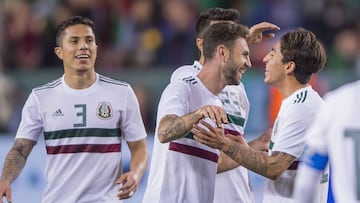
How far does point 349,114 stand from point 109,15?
→ 9351 millimetres

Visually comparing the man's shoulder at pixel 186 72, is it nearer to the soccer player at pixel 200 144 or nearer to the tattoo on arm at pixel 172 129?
the soccer player at pixel 200 144

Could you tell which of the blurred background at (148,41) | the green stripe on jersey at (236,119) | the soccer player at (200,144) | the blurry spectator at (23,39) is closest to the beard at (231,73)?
the soccer player at (200,144)

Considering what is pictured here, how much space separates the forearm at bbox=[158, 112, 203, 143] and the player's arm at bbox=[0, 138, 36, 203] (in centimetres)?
126

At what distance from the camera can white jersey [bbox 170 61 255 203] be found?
888 centimetres

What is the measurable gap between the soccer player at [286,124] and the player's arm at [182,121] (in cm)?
8

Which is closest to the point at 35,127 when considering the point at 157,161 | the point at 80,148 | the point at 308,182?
the point at 80,148

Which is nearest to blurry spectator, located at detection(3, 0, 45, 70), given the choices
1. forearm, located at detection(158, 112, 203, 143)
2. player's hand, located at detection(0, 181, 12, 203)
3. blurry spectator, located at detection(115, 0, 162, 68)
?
blurry spectator, located at detection(115, 0, 162, 68)

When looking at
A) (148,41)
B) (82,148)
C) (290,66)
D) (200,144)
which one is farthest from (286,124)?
(148,41)

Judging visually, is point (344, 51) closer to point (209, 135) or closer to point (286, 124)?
point (286, 124)

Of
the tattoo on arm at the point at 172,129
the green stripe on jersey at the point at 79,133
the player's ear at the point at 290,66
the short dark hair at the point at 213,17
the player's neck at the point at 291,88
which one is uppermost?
the short dark hair at the point at 213,17

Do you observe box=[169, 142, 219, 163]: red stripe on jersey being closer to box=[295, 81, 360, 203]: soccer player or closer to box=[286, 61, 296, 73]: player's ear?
box=[286, 61, 296, 73]: player's ear

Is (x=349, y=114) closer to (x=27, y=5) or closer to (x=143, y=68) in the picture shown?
(x=143, y=68)

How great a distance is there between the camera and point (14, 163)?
8594 millimetres

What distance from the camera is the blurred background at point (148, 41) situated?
1387 centimetres
